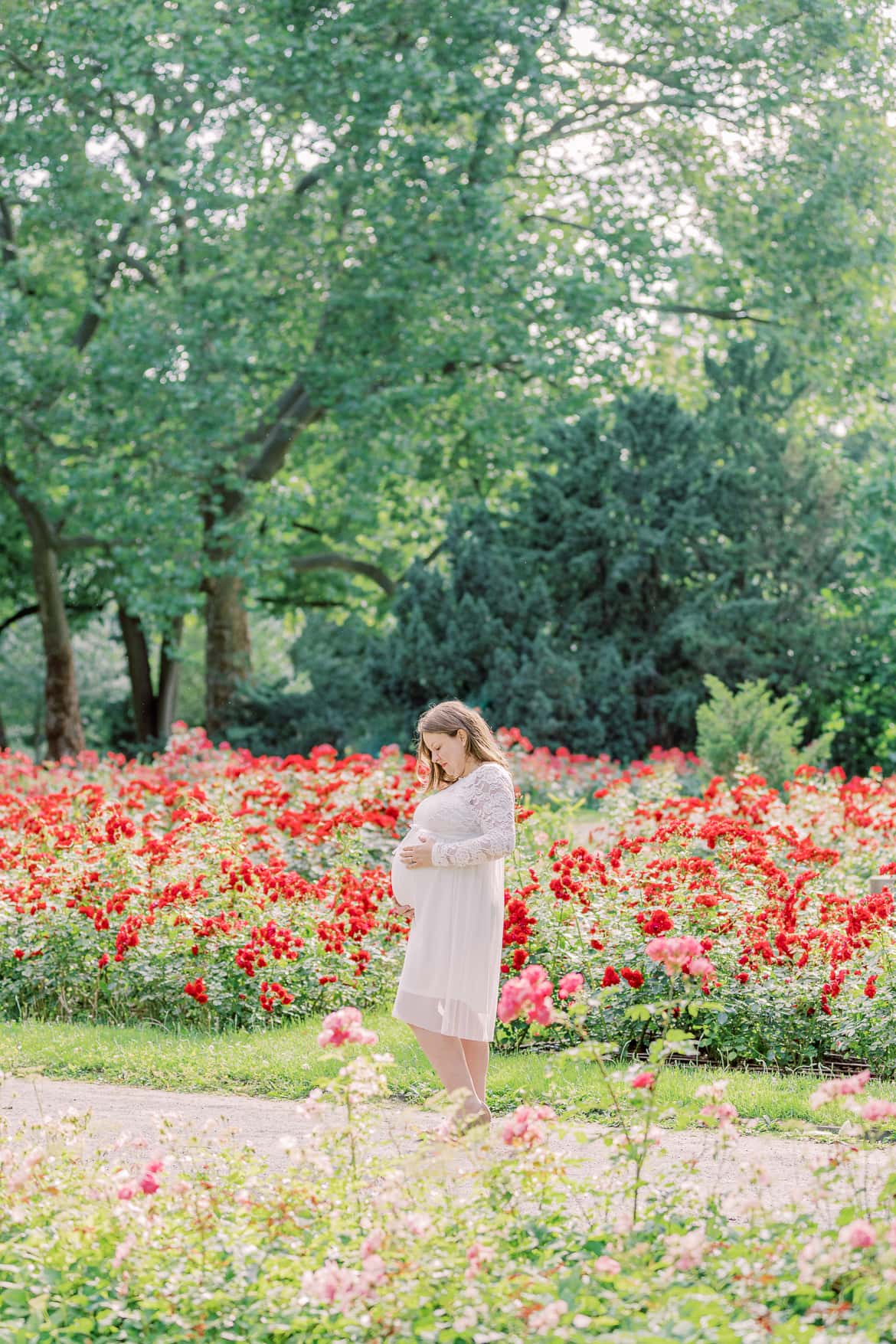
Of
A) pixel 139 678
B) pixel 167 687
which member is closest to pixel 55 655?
pixel 139 678

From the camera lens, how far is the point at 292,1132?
5102 millimetres

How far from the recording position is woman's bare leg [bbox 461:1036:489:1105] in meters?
4.69

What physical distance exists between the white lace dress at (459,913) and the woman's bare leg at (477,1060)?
4.3 inches

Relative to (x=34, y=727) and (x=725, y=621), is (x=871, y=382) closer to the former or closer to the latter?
(x=725, y=621)

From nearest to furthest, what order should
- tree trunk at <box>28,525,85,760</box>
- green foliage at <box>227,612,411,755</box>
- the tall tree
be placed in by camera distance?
1. green foliage at <box>227,612,411,755</box>
2. the tall tree
3. tree trunk at <box>28,525,85,760</box>

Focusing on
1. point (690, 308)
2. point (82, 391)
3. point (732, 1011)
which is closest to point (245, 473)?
point (82, 391)

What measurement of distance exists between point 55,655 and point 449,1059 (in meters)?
17.7

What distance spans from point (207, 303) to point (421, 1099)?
1462cm

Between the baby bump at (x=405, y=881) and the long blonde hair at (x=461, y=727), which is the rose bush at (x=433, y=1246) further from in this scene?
the long blonde hair at (x=461, y=727)

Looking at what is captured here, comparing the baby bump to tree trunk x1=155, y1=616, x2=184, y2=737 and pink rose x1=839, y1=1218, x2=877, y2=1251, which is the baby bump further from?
tree trunk x1=155, y1=616, x2=184, y2=737

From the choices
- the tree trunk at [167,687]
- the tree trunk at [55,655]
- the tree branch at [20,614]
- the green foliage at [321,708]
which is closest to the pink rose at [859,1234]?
the green foliage at [321,708]

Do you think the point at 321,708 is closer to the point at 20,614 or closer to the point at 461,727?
the point at 20,614

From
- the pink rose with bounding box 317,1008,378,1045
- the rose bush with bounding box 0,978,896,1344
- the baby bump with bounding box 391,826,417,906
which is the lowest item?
the rose bush with bounding box 0,978,896,1344

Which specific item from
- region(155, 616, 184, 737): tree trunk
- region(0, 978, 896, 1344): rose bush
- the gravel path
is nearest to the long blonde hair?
the gravel path
